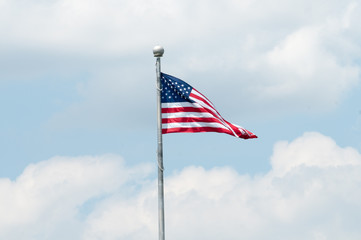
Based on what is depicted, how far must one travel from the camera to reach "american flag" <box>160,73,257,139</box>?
105ft

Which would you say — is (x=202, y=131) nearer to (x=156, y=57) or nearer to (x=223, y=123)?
(x=223, y=123)

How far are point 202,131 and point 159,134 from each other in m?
1.89

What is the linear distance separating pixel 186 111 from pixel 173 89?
1096mm

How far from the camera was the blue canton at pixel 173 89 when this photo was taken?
106ft

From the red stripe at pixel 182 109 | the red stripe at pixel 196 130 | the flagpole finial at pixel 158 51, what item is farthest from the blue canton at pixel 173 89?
the red stripe at pixel 196 130

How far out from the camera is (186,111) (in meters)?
32.2

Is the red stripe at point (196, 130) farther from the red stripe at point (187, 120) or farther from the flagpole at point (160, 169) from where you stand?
the flagpole at point (160, 169)

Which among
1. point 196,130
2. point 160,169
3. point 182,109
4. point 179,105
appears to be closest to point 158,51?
point 179,105

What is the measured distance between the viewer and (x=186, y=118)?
3206cm

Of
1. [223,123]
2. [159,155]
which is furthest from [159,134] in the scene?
[223,123]

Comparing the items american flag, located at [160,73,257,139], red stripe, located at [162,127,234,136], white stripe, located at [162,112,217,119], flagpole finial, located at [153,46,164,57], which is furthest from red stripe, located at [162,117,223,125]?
flagpole finial, located at [153,46,164,57]

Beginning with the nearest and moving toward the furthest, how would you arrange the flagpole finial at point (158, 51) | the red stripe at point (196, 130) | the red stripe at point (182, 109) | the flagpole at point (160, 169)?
the flagpole at point (160, 169), the flagpole finial at point (158, 51), the red stripe at point (196, 130), the red stripe at point (182, 109)

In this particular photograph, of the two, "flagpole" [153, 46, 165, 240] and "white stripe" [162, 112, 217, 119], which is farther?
"white stripe" [162, 112, 217, 119]

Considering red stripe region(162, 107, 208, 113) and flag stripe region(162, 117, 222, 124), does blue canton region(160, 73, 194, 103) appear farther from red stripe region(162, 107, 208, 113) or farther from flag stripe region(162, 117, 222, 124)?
flag stripe region(162, 117, 222, 124)
